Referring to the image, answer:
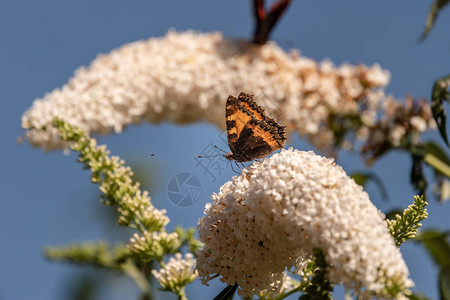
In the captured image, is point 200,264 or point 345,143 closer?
point 200,264

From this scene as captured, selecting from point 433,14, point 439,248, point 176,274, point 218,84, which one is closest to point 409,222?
point 176,274

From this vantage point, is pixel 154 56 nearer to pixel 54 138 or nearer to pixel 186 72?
pixel 186 72

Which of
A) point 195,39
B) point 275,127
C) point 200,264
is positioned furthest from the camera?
point 195,39

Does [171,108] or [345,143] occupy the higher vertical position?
[171,108]

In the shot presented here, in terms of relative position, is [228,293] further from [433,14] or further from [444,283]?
[433,14]

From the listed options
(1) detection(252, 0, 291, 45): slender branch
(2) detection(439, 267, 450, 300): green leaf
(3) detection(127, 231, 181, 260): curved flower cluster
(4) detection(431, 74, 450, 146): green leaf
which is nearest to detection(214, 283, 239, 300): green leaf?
(3) detection(127, 231, 181, 260): curved flower cluster

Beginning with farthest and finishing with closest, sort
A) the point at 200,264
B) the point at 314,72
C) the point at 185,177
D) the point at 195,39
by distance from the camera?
the point at 195,39, the point at 314,72, the point at 185,177, the point at 200,264

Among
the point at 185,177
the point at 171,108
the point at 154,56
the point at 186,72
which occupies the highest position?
the point at 154,56

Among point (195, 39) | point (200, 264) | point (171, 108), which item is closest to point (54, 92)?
point (171, 108)
